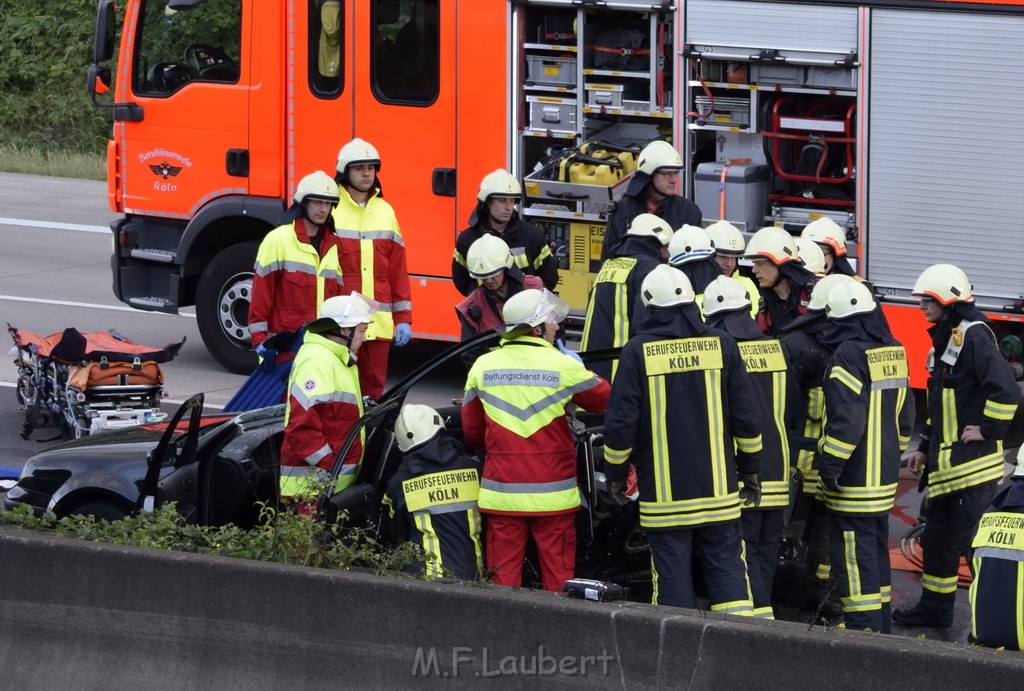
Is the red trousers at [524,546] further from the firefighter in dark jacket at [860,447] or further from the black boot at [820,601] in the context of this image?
the black boot at [820,601]

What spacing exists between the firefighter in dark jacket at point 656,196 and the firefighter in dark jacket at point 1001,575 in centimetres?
378

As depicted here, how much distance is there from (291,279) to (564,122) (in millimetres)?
2491

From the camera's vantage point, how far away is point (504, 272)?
25.3 ft

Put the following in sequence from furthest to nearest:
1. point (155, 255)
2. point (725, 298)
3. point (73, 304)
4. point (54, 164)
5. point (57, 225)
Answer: point (54, 164), point (57, 225), point (73, 304), point (155, 255), point (725, 298)

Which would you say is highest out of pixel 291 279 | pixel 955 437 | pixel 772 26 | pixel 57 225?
pixel 772 26

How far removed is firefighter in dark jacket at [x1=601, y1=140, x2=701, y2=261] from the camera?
843cm

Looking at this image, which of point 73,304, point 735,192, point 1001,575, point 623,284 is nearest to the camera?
point 1001,575

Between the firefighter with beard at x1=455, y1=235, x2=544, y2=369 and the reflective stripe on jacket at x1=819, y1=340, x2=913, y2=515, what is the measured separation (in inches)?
78.3

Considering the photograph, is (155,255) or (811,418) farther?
(155,255)

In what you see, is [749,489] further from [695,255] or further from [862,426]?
[695,255]

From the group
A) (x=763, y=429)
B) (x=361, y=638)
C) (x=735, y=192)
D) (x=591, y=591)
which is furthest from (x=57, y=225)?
(x=591, y=591)

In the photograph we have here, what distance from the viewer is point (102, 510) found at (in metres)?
6.31

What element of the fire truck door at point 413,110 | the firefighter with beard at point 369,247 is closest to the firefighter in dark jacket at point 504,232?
the firefighter with beard at point 369,247

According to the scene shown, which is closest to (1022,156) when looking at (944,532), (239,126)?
(944,532)
